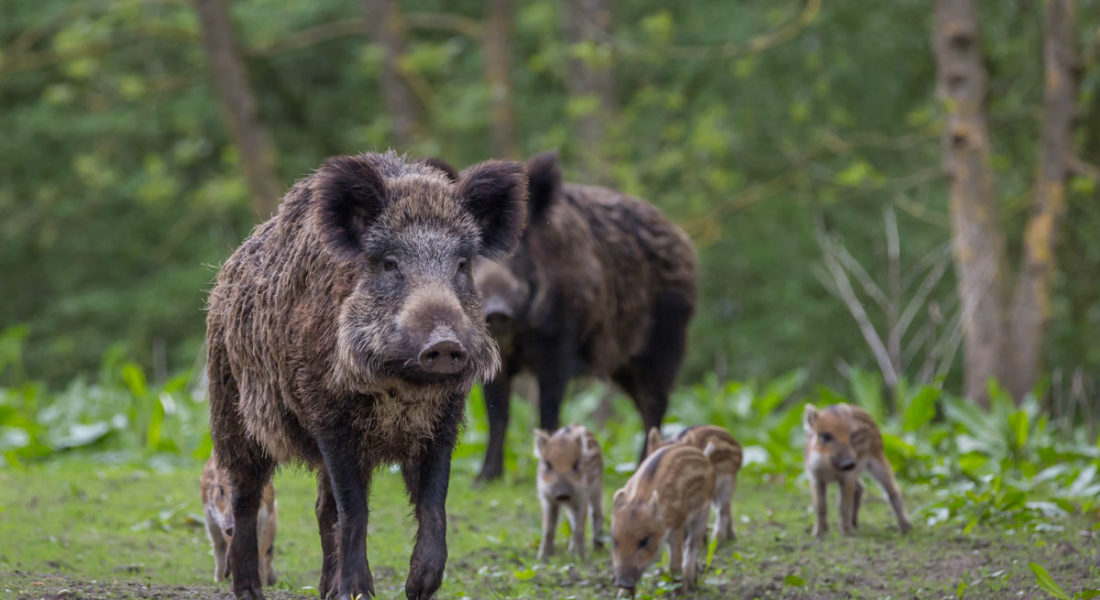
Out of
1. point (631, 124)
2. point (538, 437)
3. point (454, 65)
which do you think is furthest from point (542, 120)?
point (538, 437)

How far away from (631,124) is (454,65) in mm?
5271

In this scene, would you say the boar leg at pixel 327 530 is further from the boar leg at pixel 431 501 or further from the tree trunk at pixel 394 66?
the tree trunk at pixel 394 66

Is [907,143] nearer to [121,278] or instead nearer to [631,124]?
[631,124]

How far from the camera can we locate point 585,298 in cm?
1002

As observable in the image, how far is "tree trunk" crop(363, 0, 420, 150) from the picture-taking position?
1878 cm

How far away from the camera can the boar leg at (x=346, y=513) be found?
577 cm

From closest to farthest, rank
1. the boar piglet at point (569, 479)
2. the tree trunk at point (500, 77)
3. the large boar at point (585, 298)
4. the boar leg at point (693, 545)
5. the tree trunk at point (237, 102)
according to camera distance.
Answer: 1. the boar leg at point (693, 545)
2. the boar piglet at point (569, 479)
3. the large boar at point (585, 298)
4. the tree trunk at point (237, 102)
5. the tree trunk at point (500, 77)

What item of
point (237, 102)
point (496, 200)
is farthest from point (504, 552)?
point (237, 102)

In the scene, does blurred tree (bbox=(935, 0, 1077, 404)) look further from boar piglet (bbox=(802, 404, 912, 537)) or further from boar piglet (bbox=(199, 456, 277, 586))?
boar piglet (bbox=(199, 456, 277, 586))

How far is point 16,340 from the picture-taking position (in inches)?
524

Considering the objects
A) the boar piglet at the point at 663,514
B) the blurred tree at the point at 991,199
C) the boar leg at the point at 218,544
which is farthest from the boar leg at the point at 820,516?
the blurred tree at the point at 991,199

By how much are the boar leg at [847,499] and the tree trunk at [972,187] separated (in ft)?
17.3

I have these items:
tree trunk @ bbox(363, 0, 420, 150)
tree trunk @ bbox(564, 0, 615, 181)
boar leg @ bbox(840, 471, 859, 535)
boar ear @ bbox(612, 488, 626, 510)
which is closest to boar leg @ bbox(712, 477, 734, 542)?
boar leg @ bbox(840, 471, 859, 535)

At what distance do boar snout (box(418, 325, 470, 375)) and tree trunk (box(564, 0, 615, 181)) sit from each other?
462 inches
